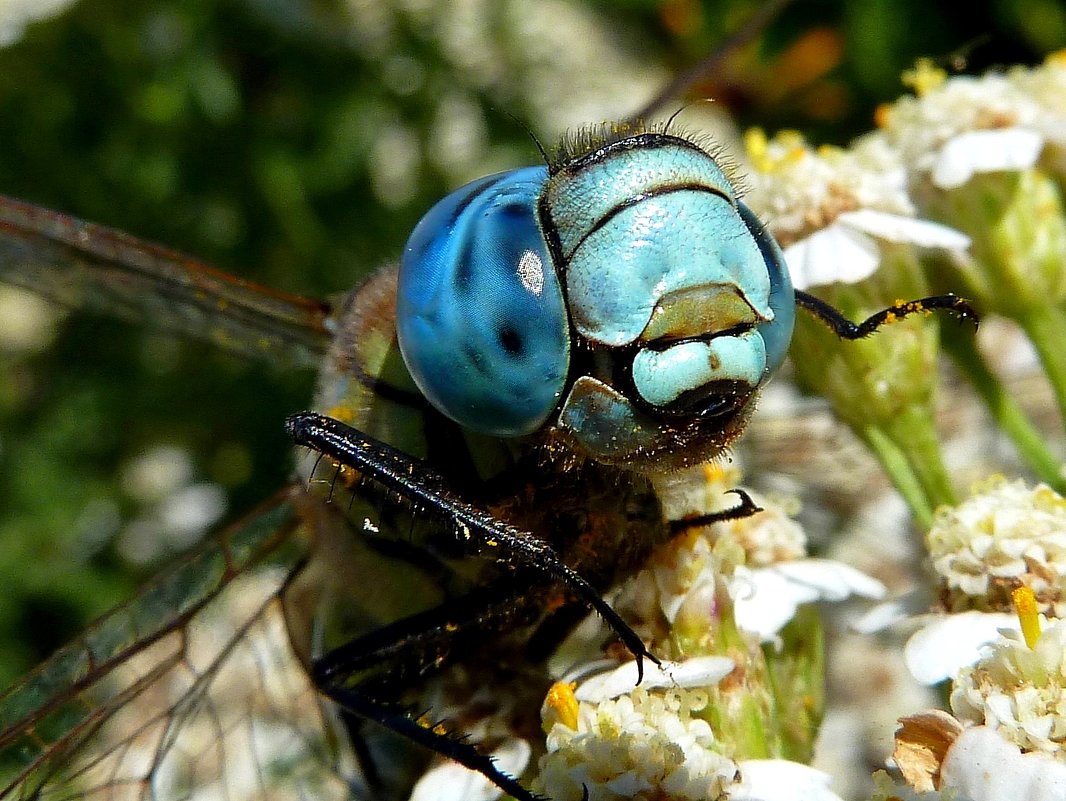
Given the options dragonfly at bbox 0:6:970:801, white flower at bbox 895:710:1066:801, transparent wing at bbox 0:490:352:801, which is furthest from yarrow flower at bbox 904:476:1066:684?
transparent wing at bbox 0:490:352:801

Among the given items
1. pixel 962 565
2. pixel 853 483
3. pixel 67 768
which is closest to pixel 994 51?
pixel 853 483

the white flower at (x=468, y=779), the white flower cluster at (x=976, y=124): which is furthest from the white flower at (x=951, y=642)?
the white flower cluster at (x=976, y=124)

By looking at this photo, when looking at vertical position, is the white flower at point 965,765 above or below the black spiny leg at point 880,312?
below

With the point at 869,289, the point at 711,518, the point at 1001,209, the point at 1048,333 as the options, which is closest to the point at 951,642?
the point at 711,518

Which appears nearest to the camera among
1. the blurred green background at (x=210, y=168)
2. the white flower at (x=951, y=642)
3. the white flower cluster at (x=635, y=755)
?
the white flower cluster at (x=635, y=755)

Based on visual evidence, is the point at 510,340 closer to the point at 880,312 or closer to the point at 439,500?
the point at 439,500

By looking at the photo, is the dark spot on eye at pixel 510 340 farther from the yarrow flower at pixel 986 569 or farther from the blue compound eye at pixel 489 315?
the yarrow flower at pixel 986 569

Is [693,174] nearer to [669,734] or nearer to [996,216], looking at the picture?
[669,734]
